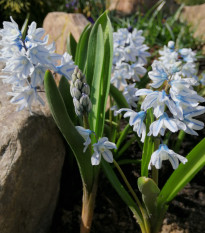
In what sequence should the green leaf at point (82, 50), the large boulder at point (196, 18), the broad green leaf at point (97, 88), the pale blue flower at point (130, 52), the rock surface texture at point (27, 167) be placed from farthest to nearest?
the large boulder at point (196, 18)
the pale blue flower at point (130, 52)
the green leaf at point (82, 50)
the broad green leaf at point (97, 88)
the rock surface texture at point (27, 167)

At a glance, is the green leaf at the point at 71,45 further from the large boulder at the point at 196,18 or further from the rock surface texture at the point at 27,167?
the large boulder at the point at 196,18

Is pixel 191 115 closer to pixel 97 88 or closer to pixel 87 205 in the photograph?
pixel 97 88

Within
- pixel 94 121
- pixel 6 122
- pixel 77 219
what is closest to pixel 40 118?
pixel 6 122

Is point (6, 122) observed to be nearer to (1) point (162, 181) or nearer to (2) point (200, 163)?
(2) point (200, 163)

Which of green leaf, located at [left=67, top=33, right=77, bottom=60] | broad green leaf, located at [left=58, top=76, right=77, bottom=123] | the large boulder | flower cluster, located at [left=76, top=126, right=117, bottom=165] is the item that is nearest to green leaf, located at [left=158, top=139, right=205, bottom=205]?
flower cluster, located at [left=76, top=126, right=117, bottom=165]

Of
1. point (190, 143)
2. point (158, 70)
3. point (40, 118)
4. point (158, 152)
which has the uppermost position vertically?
point (158, 70)

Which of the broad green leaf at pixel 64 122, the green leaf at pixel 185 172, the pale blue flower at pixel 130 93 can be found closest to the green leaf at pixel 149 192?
the green leaf at pixel 185 172

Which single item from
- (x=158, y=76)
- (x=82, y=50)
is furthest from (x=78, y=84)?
(x=82, y=50)
